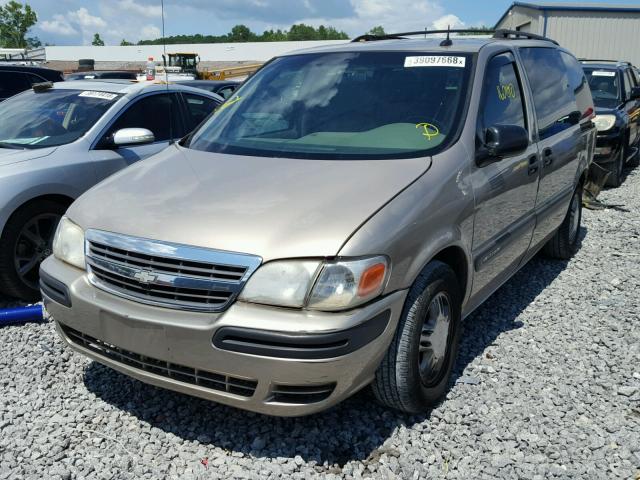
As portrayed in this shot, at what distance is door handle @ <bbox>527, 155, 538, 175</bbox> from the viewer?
3.95 meters

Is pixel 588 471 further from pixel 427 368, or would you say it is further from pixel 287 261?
pixel 287 261

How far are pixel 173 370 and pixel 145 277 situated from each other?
0.43 meters

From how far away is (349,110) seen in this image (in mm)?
3506

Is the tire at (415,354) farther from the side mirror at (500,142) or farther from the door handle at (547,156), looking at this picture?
the door handle at (547,156)

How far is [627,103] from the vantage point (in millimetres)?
9852

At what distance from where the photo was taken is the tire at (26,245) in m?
4.32

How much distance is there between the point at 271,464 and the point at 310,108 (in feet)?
6.64

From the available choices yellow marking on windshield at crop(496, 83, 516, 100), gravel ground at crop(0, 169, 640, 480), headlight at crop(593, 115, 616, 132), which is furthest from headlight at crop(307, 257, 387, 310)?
headlight at crop(593, 115, 616, 132)

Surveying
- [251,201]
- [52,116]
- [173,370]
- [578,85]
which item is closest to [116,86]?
[52,116]

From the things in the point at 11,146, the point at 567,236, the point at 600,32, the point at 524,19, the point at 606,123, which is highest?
the point at 524,19

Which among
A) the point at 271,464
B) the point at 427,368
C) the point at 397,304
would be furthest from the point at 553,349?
the point at 271,464

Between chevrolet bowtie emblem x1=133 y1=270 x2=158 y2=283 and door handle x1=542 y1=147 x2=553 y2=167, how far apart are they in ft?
9.42

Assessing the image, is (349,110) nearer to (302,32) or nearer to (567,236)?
(567,236)

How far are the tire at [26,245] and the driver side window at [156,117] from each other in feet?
3.07
